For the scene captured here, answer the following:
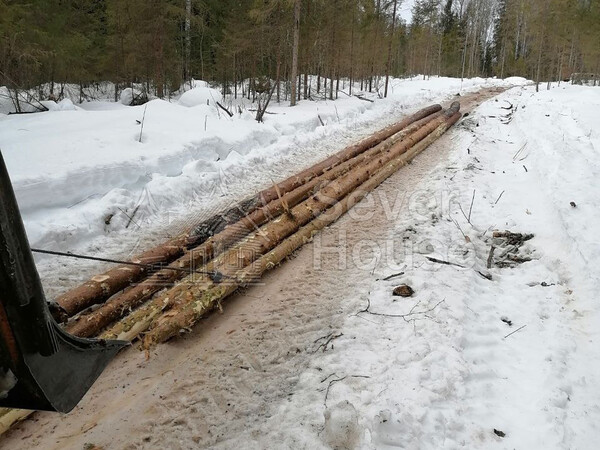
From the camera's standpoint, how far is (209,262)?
16.0ft

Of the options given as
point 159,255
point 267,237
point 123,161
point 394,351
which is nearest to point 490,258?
point 394,351

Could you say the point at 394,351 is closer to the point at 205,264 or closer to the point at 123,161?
the point at 205,264

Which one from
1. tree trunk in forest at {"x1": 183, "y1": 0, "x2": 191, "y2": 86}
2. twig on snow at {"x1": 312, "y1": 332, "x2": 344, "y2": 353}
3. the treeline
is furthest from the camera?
tree trunk in forest at {"x1": 183, "y1": 0, "x2": 191, "y2": 86}

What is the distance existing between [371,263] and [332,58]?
2081 centimetres

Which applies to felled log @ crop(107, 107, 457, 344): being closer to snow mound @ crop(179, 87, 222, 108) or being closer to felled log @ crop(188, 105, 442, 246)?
felled log @ crop(188, 105, 442, 246)

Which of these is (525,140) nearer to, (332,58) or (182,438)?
(182,438)

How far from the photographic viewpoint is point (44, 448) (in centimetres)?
279

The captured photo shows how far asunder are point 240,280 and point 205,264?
567 millimetres

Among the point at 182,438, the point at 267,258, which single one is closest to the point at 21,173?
the point at 267,258

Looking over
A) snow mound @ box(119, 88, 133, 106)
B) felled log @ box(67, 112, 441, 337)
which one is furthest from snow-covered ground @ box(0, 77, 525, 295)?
snow mound @ box(119, 88, 133, 106)

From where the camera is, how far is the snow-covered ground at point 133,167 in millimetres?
5617

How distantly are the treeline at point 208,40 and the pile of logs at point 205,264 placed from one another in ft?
33.0

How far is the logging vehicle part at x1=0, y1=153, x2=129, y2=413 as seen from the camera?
1440mm

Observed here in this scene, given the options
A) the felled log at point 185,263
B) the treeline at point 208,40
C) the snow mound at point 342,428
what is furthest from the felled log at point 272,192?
the treeline at point 208,40
